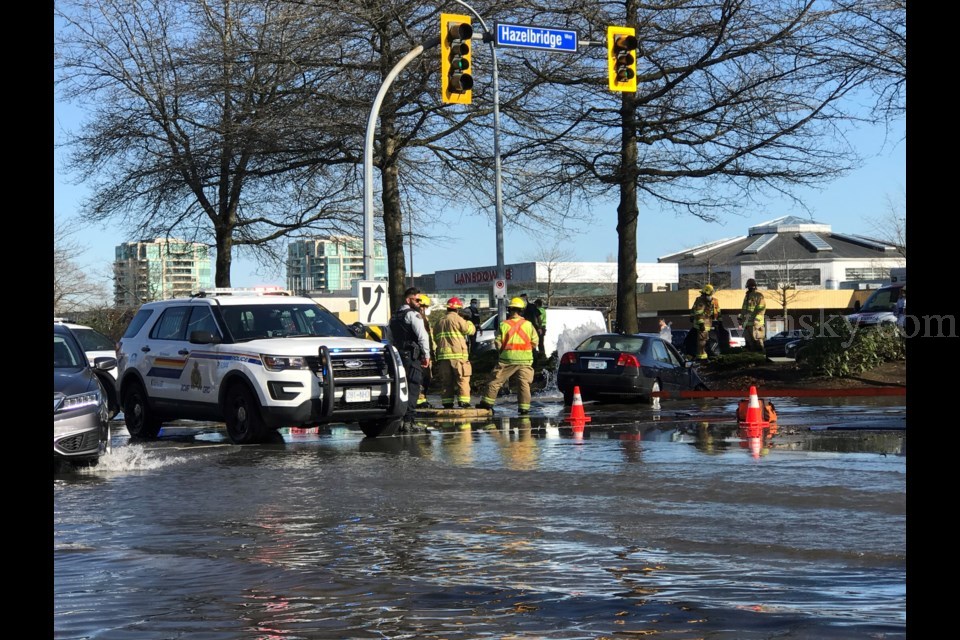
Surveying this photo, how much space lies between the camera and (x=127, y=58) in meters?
35.0

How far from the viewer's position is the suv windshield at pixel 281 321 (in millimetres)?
16141

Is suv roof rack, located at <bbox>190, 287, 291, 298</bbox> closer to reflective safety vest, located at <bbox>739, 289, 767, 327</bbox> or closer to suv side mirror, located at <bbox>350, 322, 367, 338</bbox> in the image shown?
suv side mirror, located at <bbox>350, 322, 367, 338</bbox>

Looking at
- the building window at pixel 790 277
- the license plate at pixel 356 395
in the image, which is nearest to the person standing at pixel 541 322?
the license plate at pixel 356 395

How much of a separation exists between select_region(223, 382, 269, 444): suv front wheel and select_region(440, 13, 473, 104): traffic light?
605 cm

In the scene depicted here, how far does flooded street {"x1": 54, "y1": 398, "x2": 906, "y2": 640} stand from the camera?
6.07 m

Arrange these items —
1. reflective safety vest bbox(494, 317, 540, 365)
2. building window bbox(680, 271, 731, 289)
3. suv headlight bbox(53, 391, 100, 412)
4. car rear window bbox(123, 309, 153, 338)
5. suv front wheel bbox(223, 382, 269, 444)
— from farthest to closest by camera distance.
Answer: building window bbox(680, 271, 731, 289) < reflective safety vest bbox(494, 317, 540, 365) < car rear window bbox(123, 309, 153, 338) < suv front wheel bbox(223, 382, 269, 444) < suv headlight bbox(53, 391, 100, 412)

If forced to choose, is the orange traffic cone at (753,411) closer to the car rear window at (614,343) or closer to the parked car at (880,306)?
the car rear window at (614,343)

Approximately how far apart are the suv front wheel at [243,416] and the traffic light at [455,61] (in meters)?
6.05

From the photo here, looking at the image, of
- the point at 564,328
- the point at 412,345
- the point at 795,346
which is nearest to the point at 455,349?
the point at 412,345

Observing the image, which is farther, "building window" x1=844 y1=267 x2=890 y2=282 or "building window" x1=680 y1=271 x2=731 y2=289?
"building window" x1=680 y1=271 x2=731 y2=289

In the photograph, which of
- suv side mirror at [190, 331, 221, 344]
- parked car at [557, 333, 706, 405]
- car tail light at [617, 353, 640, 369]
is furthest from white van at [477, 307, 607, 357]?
suv side mirror at [190, 331, 221, 344]

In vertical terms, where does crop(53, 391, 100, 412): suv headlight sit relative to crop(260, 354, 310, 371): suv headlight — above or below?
below
